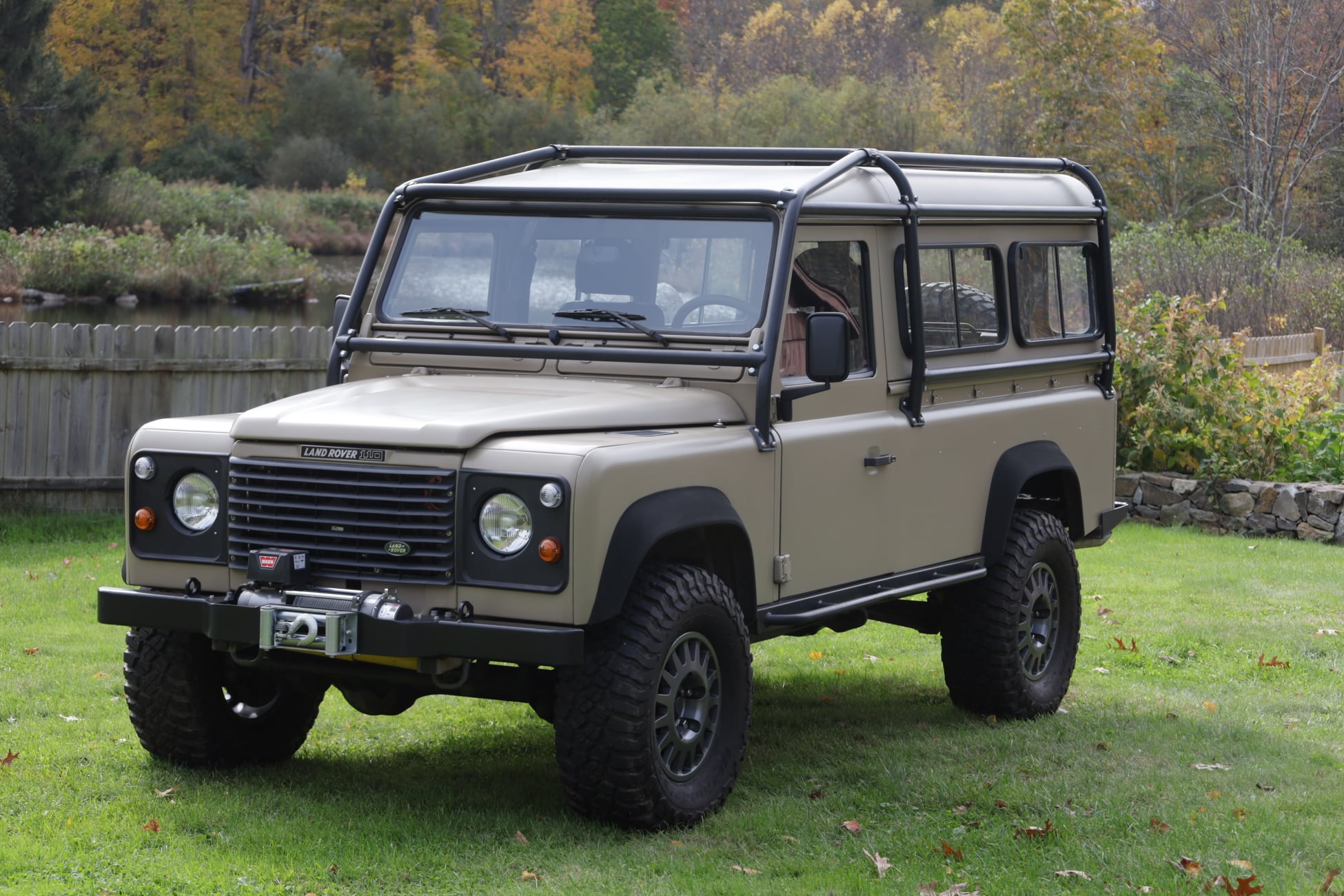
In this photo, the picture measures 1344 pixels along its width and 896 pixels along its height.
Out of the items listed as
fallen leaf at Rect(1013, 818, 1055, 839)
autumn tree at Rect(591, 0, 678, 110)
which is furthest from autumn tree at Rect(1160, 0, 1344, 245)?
autumn tree at Rect(591, 0, 678, 110)

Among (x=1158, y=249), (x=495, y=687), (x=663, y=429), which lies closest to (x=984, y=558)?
(x=663, y=429)

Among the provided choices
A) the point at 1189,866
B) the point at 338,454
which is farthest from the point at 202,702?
the point at 1189,866

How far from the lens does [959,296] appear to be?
7.18 meters

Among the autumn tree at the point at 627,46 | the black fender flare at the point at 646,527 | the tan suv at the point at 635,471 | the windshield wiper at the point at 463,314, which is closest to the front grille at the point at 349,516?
the tan suv at the point at 635,471

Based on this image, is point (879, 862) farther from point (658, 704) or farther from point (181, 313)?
point (181, 313)

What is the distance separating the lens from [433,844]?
17.6 ft

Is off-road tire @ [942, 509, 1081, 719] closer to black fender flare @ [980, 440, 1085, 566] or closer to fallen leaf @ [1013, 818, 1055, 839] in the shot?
Result: black fender flare @ [980, 440, 1085, 566]

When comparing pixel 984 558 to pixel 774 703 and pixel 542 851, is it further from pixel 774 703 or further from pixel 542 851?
pixel 542 851

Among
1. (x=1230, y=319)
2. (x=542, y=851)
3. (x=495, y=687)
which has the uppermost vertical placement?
(x=1230, y=319)

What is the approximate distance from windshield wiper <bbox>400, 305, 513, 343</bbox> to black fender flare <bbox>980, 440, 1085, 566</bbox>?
7.75 ft

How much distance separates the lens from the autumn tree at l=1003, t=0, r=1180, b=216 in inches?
1337

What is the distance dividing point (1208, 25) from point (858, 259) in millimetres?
27447

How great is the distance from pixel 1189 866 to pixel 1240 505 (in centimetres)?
828

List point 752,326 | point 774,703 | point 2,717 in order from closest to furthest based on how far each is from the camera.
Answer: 1. point 752,326
2. point 2,717
3. point 774,703
